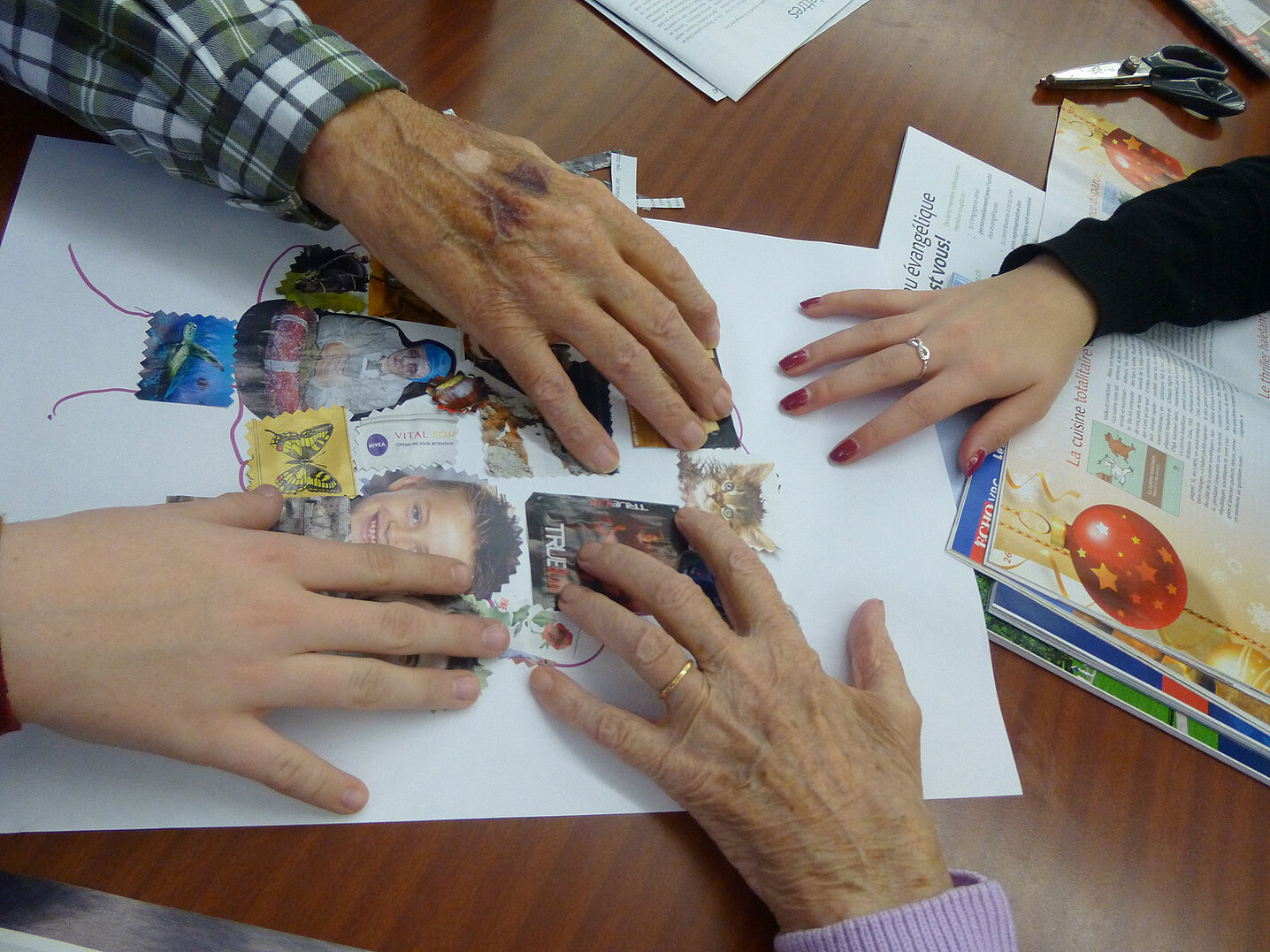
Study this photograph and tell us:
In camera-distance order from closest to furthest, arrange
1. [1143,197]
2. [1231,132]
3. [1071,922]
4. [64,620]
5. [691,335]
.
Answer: [64,620] → [1071,922] → [691,335] → [1143,197] → [1231,132]

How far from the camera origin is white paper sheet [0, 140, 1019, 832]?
19.6 inches

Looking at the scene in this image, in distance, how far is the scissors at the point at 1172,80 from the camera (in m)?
1.15

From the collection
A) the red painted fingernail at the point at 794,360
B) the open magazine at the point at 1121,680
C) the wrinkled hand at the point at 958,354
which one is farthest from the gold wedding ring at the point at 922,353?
the open magazine at the point at 1121,680

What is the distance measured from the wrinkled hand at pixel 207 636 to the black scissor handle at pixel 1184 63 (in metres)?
1.32

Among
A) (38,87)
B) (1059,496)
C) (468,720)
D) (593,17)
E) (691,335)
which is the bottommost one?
(468,720)

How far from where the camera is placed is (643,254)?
697 millimetres

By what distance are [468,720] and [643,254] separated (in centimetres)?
42

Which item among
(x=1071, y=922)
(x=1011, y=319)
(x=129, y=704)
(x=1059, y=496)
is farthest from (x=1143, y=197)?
(x=129, y=704)

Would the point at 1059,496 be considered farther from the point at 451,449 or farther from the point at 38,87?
the point at 38,87

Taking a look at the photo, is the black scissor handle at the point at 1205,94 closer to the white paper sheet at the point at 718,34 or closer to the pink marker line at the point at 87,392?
the white paper sheet at the point at 718,34

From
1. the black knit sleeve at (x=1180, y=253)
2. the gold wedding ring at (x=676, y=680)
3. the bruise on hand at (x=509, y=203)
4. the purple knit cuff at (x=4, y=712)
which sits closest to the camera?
the purple knit cuff at (x=4, y=712)

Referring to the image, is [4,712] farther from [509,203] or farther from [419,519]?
[509,203]

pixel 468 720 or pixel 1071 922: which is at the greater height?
pixel 468 720

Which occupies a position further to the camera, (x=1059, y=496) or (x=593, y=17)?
(x=593, y=17)
